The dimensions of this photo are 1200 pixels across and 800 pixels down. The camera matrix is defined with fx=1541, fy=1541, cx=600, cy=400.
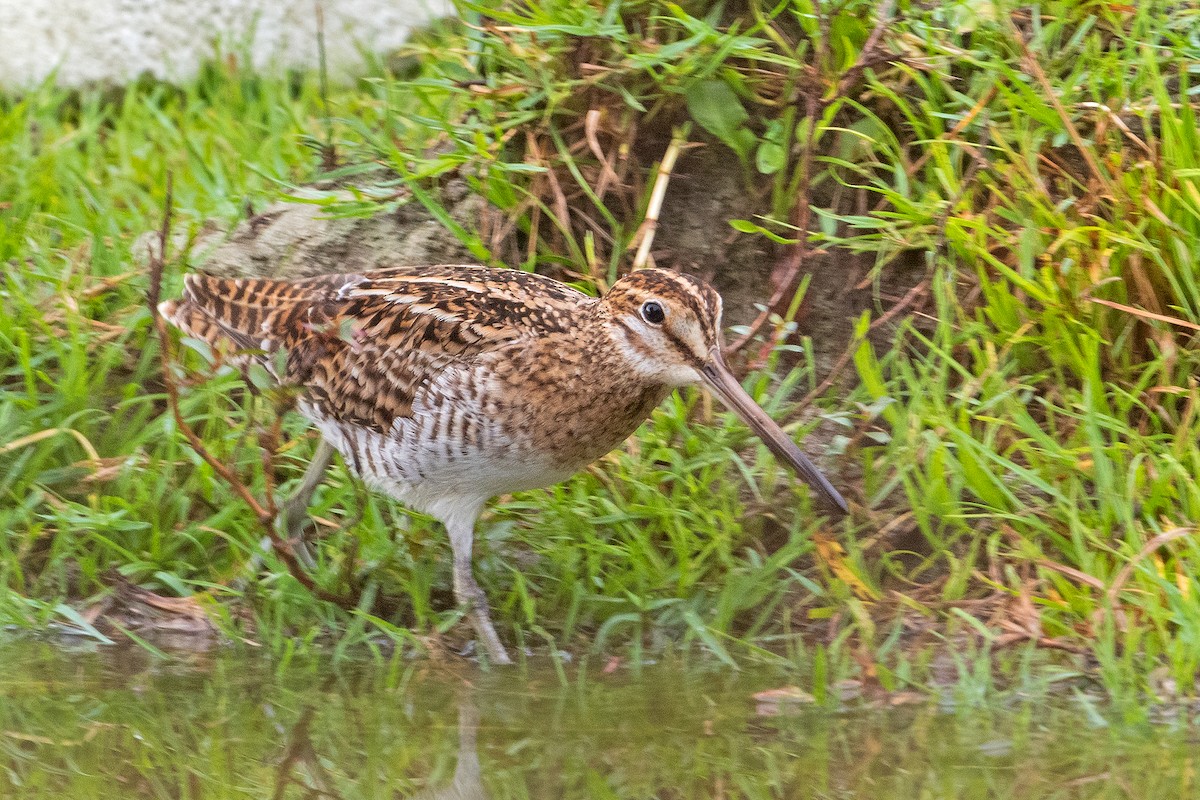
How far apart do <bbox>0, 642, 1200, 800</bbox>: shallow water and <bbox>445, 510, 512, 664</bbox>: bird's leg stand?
0.09 meters

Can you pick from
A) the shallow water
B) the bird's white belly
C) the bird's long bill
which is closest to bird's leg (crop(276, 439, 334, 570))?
the bird's white belly

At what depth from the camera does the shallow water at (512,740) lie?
11.1ft

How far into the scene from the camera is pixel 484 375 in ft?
13.4

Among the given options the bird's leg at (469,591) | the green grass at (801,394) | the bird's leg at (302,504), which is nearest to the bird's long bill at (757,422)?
the green grass at (801,394)

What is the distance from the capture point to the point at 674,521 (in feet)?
14.4

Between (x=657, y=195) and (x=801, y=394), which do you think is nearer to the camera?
(x=801, y=394)

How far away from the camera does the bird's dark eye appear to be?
3973 mm

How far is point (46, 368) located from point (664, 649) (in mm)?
2220

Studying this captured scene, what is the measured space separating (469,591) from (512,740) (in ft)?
2.11

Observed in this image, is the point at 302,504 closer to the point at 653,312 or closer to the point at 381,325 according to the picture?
the point at 381,325

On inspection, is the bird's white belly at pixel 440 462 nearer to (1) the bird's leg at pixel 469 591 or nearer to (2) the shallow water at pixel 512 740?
(1) the bird's leg at pixel 469 591

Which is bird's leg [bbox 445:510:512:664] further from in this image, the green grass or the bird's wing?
the bird's wing

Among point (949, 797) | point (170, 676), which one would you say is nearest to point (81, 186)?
point (170, 676)

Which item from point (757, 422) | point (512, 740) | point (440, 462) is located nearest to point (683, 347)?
point (757, 422)
